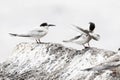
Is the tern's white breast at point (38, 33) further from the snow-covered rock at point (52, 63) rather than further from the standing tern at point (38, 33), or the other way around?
the snow-covered rock at point (52, 63)

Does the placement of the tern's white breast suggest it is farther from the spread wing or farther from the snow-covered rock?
the snow-covered rock

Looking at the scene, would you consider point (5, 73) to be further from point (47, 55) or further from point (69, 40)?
point (69, 40)

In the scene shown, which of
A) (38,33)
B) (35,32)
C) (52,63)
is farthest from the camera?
(38,33)

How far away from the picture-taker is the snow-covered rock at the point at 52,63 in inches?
647

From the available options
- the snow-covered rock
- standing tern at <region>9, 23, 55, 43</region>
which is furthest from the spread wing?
the snow-covered rock

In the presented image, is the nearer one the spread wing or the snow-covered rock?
the snow-covered rock

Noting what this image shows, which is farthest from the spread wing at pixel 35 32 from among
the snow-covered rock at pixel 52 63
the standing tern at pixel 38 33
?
the snow-covered rock at pixel 52 63

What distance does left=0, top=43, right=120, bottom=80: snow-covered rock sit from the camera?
16.4 meters

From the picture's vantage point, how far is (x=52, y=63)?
17641 mm

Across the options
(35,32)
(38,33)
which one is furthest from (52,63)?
(38,33)

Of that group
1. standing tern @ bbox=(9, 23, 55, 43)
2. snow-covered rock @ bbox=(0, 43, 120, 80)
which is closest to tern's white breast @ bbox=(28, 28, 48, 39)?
standing tern @ bbox=(9, 23, 55, 43)

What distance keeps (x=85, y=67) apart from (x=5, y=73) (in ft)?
9.61

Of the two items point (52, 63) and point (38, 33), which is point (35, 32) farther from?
point (52, 63)

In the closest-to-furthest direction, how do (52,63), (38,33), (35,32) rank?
1. (52,63)
2. (35,32)
3. (38,33)
